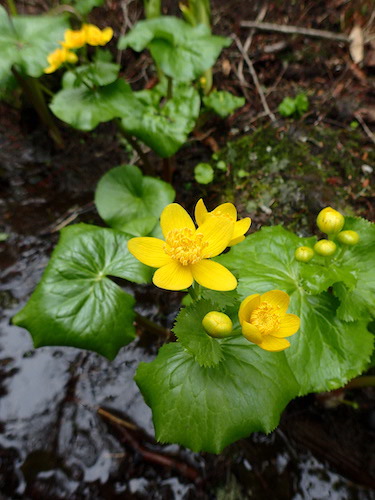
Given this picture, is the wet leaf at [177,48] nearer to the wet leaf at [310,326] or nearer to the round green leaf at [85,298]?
the round green leaf at [85,298]

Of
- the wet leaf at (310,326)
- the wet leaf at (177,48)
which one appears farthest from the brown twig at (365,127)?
the wet leaf at (310,326)

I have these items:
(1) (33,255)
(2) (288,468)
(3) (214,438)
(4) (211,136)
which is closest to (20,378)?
(1) (33,255)

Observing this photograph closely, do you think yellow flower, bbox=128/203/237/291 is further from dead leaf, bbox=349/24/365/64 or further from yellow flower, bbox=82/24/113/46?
dead leaf, bbox=349/24/365/64

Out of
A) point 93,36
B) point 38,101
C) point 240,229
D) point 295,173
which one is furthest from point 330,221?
point 38,101

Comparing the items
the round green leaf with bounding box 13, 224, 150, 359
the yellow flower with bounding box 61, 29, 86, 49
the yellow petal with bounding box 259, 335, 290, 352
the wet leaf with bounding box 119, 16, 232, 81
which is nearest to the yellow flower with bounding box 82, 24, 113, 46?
the yellow flower with bounding box 61, 29, 86, 49

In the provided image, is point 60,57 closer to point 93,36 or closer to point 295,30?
point 93,36

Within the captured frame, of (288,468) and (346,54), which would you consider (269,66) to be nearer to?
(346,54)
